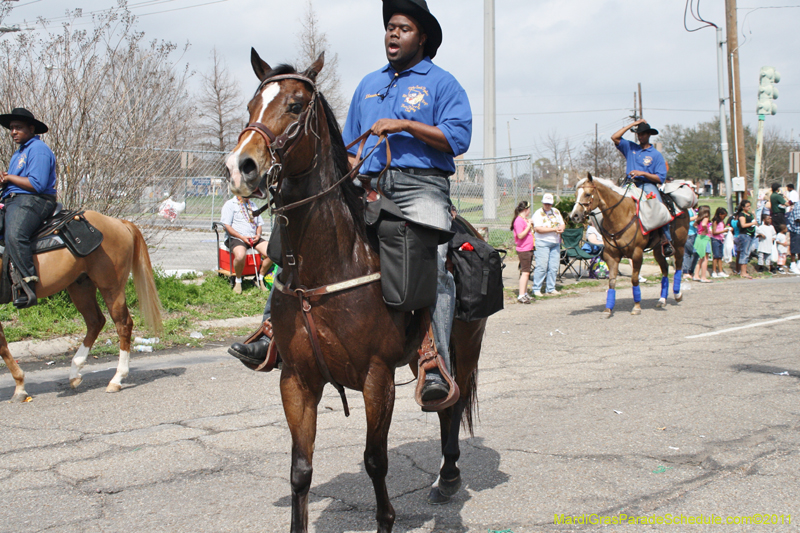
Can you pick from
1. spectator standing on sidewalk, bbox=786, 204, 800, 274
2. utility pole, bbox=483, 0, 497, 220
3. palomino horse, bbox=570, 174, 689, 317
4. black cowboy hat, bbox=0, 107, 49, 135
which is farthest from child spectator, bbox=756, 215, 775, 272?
black cowboy hat, bbox=0, 107, 49, 135

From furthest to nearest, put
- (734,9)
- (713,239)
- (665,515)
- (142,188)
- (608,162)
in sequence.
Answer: (608,162) → (734,9) → (713,239) → (142,188) → (665,515)

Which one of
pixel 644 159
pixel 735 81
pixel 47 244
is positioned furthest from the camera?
pixel 735 81

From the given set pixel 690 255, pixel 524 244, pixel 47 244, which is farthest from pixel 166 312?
pixel 690 255

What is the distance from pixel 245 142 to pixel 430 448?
3.04 m

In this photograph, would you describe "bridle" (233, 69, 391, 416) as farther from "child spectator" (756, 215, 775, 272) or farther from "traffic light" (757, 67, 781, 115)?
"traffic light" (757, 67, 781, 115)

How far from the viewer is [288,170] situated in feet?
9.98

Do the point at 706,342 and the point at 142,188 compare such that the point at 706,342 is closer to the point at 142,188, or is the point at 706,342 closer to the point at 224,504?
the point at 224,504

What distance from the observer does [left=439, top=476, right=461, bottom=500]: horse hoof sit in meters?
4.01

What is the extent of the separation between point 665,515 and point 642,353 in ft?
16.0

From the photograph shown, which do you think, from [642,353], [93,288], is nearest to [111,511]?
[93,288]

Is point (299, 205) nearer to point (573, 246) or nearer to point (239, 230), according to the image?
point (239, 230)

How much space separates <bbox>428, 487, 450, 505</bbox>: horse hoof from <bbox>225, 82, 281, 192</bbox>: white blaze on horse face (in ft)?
7.66

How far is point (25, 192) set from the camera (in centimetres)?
676

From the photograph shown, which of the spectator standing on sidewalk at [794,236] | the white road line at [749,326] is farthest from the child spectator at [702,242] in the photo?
the white road line at [749,326]
